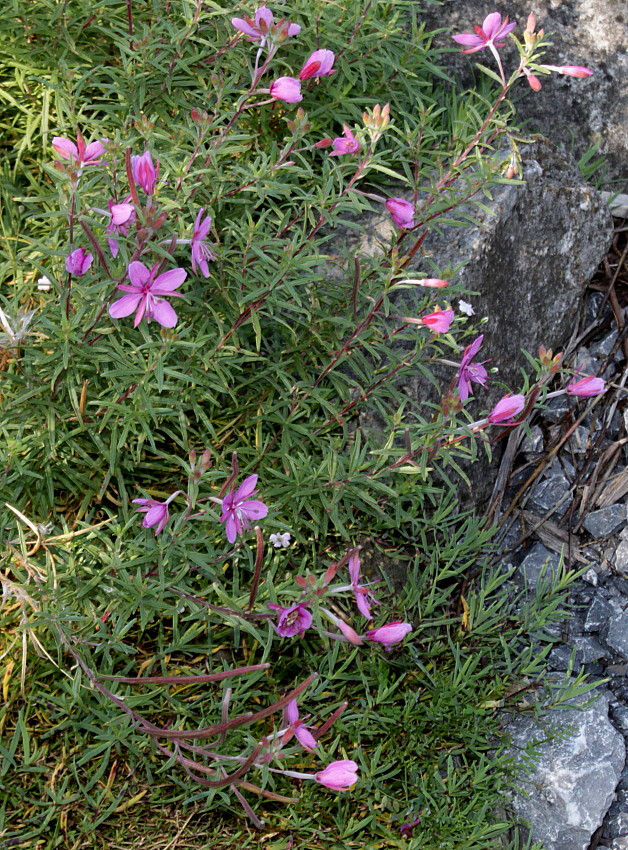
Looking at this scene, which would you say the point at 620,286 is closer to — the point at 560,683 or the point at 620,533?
the point at 620,533

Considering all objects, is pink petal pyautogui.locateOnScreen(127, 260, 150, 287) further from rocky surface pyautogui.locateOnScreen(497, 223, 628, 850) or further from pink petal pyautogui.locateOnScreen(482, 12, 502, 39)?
rocky surface pyautogui.locateOnScreen(497, 223, 628, 850)

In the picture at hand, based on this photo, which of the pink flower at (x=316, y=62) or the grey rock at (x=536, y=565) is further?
the grey rock at (x=536, y=565)

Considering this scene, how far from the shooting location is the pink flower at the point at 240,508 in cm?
198

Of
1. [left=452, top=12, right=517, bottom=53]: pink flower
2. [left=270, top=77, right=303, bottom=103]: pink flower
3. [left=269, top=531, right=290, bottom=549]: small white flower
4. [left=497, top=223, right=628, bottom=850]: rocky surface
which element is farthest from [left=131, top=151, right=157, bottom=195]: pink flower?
[left=497, top=223, right=628, bottom=850]: rocky surface

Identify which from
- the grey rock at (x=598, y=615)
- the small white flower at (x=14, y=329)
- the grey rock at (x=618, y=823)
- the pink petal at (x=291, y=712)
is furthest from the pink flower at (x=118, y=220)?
the grey rock at (x=618, y=823)

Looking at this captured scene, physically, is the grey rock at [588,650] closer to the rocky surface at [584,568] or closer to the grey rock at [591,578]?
the rocky surface at [584,568]

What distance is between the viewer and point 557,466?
3088 millimetres

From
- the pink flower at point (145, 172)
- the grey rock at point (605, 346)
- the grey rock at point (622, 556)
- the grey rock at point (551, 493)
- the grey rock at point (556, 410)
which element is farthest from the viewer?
the grey rock at point (605, 346)

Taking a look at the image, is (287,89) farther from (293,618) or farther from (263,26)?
(293,618)

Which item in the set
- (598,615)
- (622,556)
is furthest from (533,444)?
(598,615)

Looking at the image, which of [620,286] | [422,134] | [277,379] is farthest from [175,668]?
[620,286]

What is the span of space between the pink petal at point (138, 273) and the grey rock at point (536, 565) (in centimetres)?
168

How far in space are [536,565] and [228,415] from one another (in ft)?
3.94

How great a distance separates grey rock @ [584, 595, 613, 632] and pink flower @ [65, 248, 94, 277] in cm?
197
